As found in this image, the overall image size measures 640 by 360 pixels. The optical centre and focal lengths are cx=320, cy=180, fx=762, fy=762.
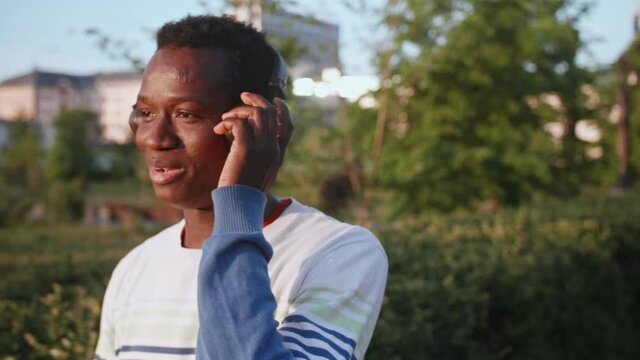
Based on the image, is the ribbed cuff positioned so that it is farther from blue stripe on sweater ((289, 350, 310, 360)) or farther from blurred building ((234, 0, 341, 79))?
blurred building ((234, 0, 341, 79))

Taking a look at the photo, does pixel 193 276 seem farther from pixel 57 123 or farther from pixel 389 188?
pixel 57 123

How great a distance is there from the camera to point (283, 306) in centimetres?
156

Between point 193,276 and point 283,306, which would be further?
point 193,276

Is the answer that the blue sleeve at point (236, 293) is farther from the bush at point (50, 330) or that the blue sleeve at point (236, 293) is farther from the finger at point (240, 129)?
the bush at point (50, 330)

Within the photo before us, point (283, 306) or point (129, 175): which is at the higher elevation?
point (283, 306)

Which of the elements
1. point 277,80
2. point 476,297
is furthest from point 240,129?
point 476,297

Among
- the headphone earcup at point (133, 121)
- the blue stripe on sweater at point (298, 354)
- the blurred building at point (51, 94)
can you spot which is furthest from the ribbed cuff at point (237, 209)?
the blurred building at point (51, 94)

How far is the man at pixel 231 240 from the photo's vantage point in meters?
1.37

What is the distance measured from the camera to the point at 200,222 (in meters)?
1.76

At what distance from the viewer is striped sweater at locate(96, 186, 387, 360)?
135cm

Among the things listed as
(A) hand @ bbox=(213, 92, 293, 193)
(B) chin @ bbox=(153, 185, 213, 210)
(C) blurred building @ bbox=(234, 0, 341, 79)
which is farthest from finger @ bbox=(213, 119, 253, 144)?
(C) blurred building @ bbox=(234, 0, 341, 79)

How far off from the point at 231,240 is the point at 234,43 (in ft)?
1.56

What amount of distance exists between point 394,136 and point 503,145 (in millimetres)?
1928

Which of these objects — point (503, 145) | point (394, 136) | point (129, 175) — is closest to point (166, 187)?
point (394, 136)
